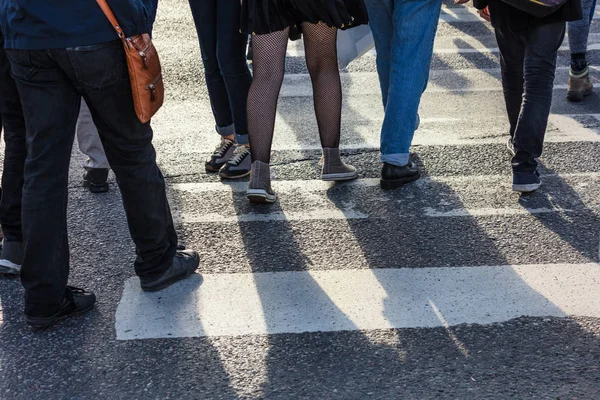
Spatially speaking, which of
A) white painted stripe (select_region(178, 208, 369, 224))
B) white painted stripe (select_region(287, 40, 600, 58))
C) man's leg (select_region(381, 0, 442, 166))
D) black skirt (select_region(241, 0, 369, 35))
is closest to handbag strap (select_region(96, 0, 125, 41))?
black skirt (select_region(241, 0, 369, 35))

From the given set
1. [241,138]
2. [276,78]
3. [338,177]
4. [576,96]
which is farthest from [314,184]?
[576,96]

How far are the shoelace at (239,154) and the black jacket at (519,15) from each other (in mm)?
1576

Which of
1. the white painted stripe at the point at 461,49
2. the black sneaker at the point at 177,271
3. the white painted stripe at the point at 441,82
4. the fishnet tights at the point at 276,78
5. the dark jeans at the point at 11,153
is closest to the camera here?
the dark jeans at the point at 11,153

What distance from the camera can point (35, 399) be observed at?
10.1ft

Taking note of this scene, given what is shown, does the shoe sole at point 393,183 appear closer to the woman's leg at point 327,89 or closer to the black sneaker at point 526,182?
the woman's leg at point 327,89

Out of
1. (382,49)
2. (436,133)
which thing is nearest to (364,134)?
(436,133)

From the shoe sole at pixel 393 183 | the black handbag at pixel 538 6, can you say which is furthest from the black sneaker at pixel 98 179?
the black handbag at pixel 538 6

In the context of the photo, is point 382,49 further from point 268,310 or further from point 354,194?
point 268,310

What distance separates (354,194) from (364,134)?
3.78 feet

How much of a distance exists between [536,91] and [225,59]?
5.52 feet

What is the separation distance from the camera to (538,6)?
430 cm

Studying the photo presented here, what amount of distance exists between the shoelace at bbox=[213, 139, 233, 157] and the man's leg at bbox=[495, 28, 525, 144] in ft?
5.48

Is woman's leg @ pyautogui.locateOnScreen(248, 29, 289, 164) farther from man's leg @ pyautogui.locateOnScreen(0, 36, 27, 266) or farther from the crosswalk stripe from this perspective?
man's leg @ pyautogui.locateOnScreen(0, 36, 27, 266)

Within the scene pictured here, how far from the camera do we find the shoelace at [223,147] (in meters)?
5.36
